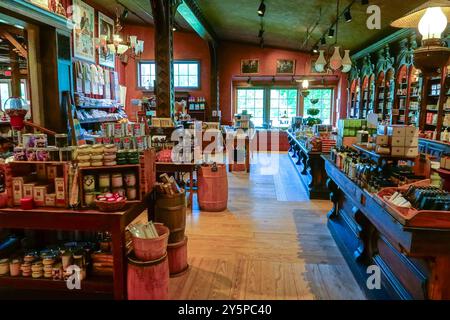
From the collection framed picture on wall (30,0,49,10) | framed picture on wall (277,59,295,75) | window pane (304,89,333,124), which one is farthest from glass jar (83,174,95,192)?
window pane (304,89,333,124)

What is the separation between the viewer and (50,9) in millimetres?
4016

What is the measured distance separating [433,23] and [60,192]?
2.69m

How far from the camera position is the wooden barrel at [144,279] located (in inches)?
90.6

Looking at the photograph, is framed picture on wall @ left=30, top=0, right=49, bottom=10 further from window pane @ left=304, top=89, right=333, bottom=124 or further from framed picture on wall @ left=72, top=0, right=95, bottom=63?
window pane @ left=304, top=89, right=333, bottom=124

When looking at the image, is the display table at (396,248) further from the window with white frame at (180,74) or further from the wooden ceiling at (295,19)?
the window with white frame at (180,74)

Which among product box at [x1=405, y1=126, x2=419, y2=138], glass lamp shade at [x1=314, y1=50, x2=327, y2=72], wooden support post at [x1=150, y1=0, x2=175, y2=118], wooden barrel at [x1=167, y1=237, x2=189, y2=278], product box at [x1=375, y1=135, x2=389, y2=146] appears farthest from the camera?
Result: glass lamp shade at [x1=314, y1=50, x2=327, y2=72]

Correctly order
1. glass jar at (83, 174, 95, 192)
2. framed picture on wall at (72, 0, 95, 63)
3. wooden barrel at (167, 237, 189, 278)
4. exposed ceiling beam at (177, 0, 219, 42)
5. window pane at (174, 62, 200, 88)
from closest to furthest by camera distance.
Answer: glass jar at (83, 174, 95, 192) → wooden barrel at (167, 237, 189, 278) → exposed ceiling beam at (177, 0, 219, 42) → framed picture on wall at (72, 0, 95, 63) → window pane at (174, 62, 200, 88)

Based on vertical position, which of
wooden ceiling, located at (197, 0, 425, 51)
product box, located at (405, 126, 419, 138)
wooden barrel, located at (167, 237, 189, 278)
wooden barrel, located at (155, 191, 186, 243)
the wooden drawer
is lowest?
wooden barrel, located at (167, 237, 189, 278)

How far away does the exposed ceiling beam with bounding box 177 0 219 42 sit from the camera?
23.4 feet

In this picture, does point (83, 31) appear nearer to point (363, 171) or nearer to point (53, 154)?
point (53, 154)

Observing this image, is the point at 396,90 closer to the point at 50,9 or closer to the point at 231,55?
the point at 231,55

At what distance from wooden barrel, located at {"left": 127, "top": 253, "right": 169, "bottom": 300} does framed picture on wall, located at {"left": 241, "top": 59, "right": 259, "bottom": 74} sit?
10664 millimetres

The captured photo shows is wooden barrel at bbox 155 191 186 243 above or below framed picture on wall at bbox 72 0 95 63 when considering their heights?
below

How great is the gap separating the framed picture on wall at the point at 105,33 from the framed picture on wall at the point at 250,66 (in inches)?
182
